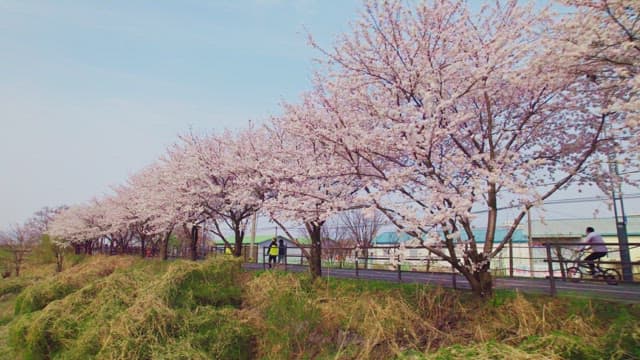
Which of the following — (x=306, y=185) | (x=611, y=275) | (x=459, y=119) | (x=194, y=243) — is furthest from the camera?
(x=194, y=243)

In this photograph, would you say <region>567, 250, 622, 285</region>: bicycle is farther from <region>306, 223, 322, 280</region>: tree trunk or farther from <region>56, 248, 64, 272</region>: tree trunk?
<region>56, 248, 64, 272</region>: tree trunk

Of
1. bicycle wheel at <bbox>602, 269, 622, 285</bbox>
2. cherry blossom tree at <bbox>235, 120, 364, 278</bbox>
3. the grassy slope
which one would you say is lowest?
the grassy slope

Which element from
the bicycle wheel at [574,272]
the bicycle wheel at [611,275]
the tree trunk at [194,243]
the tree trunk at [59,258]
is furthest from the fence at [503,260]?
the tree trunk at [59,258]

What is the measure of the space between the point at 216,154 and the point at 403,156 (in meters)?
9.77

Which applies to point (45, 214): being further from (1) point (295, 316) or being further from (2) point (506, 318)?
(2) point (506, 318)

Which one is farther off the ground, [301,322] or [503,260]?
[503,260]

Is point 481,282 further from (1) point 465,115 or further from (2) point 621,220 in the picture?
(2) point 621,220

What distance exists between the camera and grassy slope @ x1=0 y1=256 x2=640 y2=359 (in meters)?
5.55

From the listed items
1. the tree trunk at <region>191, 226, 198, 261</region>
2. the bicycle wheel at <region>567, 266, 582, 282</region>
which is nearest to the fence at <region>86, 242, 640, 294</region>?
the bicycle wheel at <region>567, 266, 582, 282</region>

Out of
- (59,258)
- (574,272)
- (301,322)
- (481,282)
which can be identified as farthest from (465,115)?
(59,258)

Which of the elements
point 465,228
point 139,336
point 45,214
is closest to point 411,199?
point 465,228

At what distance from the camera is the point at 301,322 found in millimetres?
8016

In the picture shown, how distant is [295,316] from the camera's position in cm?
817

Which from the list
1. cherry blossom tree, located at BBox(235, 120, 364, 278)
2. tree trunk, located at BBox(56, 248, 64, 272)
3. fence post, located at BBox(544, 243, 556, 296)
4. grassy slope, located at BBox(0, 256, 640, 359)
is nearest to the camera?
grassy slope, located at BBox(0, 256, 640, 359)
